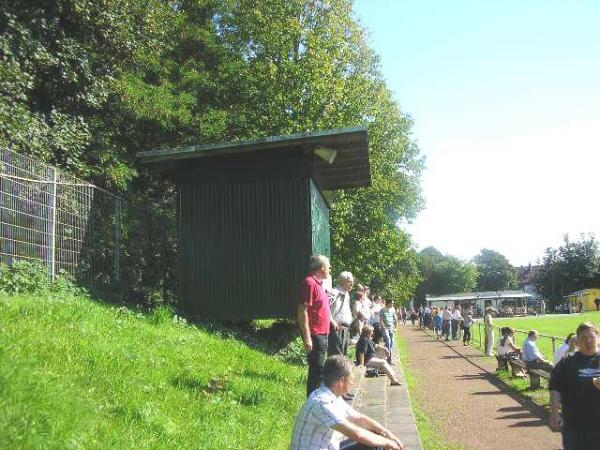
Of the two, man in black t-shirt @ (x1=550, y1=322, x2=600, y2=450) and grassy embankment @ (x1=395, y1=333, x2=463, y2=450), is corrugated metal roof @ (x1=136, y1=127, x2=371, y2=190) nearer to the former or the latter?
grassy embankment @ (x1=395, y1=333, x2=463, y2=450)

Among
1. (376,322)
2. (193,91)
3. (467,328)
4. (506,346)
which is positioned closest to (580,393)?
(506,346)

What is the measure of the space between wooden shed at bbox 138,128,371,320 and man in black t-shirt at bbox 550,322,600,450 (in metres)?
6.93

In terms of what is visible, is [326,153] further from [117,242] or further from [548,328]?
[548,328]

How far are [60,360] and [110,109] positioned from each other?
16.1m

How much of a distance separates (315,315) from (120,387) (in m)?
2.64

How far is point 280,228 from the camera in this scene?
41.0 feet

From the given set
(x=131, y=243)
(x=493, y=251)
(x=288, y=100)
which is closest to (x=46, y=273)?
(x=131, y=243)

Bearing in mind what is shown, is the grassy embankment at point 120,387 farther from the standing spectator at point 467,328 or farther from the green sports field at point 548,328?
the standing spectator at point 467,328

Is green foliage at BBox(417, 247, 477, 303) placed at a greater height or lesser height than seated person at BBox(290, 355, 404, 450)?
greater

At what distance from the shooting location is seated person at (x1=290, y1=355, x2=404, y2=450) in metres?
4.42

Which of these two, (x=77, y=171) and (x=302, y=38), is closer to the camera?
(x=77, y=171)

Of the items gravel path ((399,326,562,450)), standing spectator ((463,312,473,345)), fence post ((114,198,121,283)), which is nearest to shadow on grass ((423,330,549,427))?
gravel path ((399,326,562,450))

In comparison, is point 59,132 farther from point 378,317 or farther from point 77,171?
point 378,317

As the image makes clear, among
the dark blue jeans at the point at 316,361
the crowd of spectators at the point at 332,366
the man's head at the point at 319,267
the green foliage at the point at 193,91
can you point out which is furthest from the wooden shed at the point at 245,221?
the dark blue jeans at the point at 316,361
